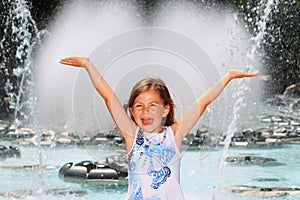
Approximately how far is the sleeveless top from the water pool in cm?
265

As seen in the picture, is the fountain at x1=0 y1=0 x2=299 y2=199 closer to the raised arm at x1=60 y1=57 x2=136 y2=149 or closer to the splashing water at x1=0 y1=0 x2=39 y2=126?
the splashing water at x1=0 y1=0 x2=39 y2=126

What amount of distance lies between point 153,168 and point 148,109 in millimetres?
216

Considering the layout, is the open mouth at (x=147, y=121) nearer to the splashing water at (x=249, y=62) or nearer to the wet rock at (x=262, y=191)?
the wet rock at (x=262, y=191)

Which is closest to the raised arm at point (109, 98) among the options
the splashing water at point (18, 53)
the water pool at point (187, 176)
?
the water pool at point (187, 176)

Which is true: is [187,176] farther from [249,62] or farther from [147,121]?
[249,62]

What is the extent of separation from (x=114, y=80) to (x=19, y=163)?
4616 millimetres

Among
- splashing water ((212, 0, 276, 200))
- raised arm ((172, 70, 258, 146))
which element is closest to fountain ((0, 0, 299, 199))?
splashing water ((212, 0, 276, 200))

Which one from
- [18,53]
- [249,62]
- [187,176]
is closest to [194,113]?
[187,176]

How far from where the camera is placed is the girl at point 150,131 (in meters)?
2.03

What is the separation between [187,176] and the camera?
229 inches

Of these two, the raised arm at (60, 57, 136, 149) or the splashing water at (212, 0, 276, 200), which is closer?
the raised arm at (60, 57, 136, 149)

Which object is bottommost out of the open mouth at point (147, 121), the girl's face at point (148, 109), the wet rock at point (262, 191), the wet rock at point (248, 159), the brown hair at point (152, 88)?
the wet rock at point (262, 191)

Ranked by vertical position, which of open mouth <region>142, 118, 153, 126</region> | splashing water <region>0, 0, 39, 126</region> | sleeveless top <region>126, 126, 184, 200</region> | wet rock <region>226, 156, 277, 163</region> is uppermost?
splashing water <region>0, 0, 39, 126</region>

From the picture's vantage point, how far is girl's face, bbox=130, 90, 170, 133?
6.63ft
